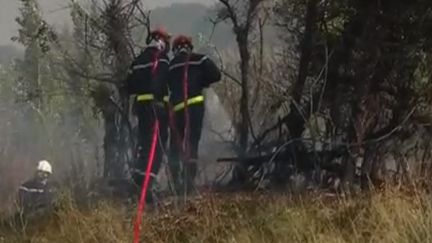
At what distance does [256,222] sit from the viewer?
7156 mm

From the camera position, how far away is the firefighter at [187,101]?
399 inches

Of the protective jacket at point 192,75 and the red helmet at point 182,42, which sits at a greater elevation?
the red helmet at point 182,42

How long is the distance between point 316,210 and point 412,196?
2.58 ft

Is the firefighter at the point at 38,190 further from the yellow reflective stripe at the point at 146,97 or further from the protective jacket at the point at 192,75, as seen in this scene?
the protective jacket at the point at 192,75

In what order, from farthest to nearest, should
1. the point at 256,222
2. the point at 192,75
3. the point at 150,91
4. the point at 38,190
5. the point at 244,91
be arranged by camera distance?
the point at 38,190, the point at 244,91, the point at 150,91, the point at 192,75, the point at 256,222

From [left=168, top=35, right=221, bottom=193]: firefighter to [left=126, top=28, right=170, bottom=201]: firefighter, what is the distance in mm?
132

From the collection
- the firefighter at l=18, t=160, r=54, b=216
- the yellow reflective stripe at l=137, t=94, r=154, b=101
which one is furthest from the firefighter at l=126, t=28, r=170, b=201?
the firefighter at l=18, t=160, r=54, b=216

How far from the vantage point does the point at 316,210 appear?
283 inches

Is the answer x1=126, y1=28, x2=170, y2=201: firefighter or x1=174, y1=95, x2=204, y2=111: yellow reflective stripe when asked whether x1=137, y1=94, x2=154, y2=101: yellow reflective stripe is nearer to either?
x1=126, y1=28, x2=170, y2=201: firefighter

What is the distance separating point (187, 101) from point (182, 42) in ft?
2.38

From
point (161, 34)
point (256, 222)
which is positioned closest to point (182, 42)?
point (161, 34)

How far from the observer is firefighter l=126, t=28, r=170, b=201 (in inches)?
407

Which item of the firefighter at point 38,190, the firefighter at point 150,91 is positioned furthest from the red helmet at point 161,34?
the firefighter at point 38,190

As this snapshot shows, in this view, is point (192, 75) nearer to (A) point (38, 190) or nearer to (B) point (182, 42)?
(B) point (182, 42)
